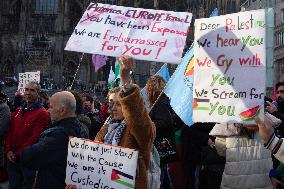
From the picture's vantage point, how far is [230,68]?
3.00 metres

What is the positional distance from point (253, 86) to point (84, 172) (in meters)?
1.37

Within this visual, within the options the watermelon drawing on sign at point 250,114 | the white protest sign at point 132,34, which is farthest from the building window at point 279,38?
the watermelon drawing on sign at point 250,114

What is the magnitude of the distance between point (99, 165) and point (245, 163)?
1.39m

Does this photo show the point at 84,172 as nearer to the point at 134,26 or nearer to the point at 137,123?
the point at 137,123

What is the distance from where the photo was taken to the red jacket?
15.9ft

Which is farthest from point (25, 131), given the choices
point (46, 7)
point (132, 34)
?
point (46, 7)

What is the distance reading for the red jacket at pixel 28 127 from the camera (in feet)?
15.9

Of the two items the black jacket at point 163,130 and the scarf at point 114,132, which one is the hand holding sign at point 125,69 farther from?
the black jacket at point 163,130

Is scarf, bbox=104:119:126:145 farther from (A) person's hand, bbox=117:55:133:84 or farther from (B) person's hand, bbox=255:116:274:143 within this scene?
(B) person's hand, bbox=255:116:274:143

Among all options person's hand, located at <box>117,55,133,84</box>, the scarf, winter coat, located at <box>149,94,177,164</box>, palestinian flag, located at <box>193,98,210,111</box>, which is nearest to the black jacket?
winter coat, located at <box>149,94,177,164</box>

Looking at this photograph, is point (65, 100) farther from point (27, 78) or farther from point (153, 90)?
point (27, 78)

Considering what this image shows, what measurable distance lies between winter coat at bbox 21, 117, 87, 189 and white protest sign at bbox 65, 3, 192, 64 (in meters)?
1.01

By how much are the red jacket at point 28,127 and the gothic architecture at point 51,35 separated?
2766cm

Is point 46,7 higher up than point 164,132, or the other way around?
point 46,7
